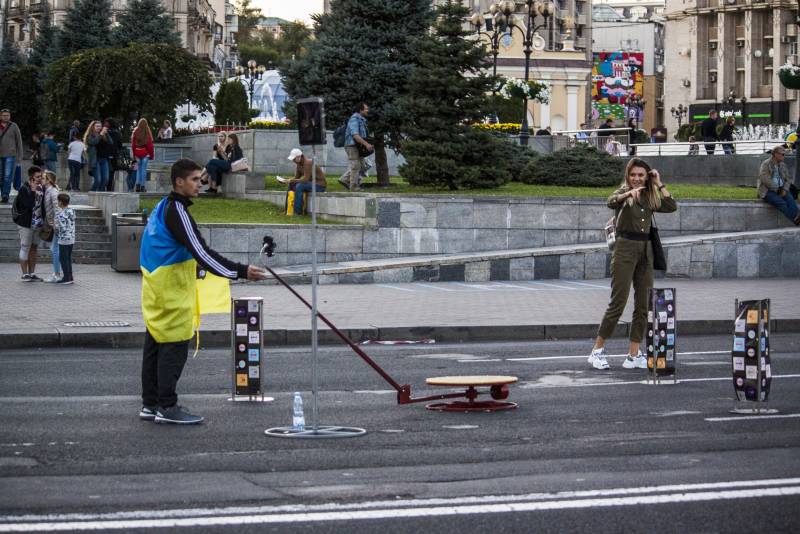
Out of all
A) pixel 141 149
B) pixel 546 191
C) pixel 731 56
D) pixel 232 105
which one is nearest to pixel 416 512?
pixel 546 191

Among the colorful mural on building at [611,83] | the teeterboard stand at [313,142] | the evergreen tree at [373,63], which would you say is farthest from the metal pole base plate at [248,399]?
the colorful mural on building at [611,83]

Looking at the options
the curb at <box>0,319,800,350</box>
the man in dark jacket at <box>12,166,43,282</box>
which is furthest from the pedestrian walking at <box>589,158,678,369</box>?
the man in dark jacket at <box>12,166,43,282</box>

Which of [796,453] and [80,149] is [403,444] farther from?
[80,149]

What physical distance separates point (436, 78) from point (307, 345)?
11.5 meters

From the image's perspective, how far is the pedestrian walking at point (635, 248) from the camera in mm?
12508

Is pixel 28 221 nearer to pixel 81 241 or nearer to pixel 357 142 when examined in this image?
pixel 81 241

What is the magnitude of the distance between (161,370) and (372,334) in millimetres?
6494

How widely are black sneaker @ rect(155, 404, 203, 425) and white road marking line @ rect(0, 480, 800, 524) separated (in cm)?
277


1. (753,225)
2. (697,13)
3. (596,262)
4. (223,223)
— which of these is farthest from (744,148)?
(697,13)

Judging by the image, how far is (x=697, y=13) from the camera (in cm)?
11138

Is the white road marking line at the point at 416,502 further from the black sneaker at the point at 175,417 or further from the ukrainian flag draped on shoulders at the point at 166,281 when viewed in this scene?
the ukrainian flag draped on shoulders at the point at 166,281

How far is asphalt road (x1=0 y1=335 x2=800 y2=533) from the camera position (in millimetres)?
6562

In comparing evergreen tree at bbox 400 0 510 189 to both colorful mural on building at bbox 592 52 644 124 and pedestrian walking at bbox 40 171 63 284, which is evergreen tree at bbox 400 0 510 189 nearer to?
pedestrian walking at bbox 40 171 63 284

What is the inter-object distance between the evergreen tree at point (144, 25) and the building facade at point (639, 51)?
7578 cm
